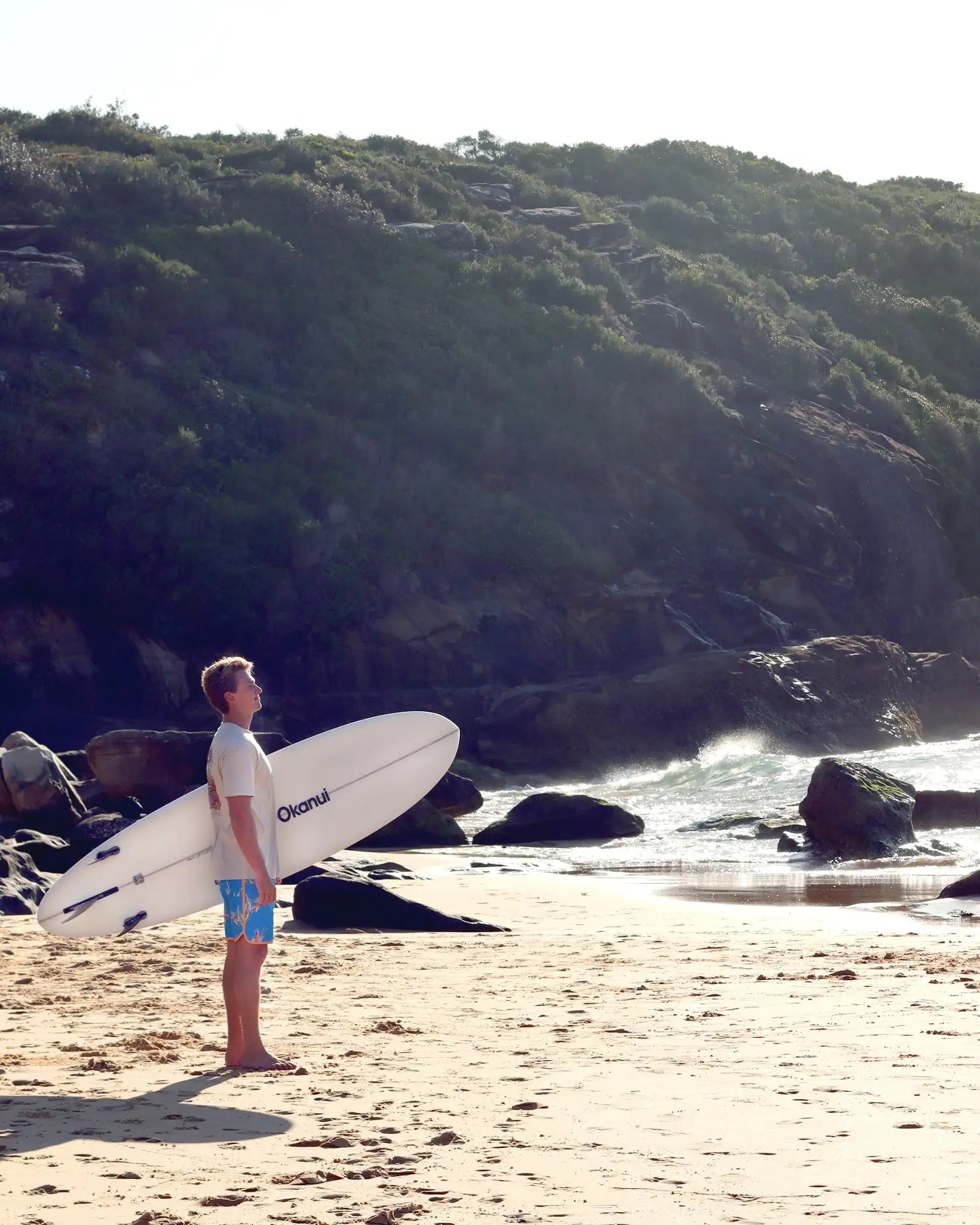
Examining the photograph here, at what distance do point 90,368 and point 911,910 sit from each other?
27005 mm

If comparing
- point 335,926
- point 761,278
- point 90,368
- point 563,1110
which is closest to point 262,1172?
point 563,1110

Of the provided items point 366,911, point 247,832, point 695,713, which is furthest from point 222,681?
point 695,713

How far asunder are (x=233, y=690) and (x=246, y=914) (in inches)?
29.2

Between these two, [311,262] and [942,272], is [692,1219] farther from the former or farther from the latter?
[942,272]

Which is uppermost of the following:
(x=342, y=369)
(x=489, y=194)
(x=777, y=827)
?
(x=489, y=194)

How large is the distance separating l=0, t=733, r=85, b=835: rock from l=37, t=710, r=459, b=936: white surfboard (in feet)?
19.9

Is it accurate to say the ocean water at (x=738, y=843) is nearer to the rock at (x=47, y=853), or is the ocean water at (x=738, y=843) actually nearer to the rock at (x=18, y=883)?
the rock at (x=47, y=853)

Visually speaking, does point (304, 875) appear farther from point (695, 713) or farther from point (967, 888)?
Answer: point (695, 713)

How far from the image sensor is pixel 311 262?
39344 millimetres

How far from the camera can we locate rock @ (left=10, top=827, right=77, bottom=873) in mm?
10516

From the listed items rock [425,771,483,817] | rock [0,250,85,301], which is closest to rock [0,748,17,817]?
rock [425,771,483,817]

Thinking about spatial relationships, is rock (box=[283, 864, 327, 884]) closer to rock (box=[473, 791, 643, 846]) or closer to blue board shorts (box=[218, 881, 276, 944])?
rock (box=[473, 791, 643, 846])

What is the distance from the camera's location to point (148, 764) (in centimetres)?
1557

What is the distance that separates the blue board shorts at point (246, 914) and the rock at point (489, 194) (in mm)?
46066
